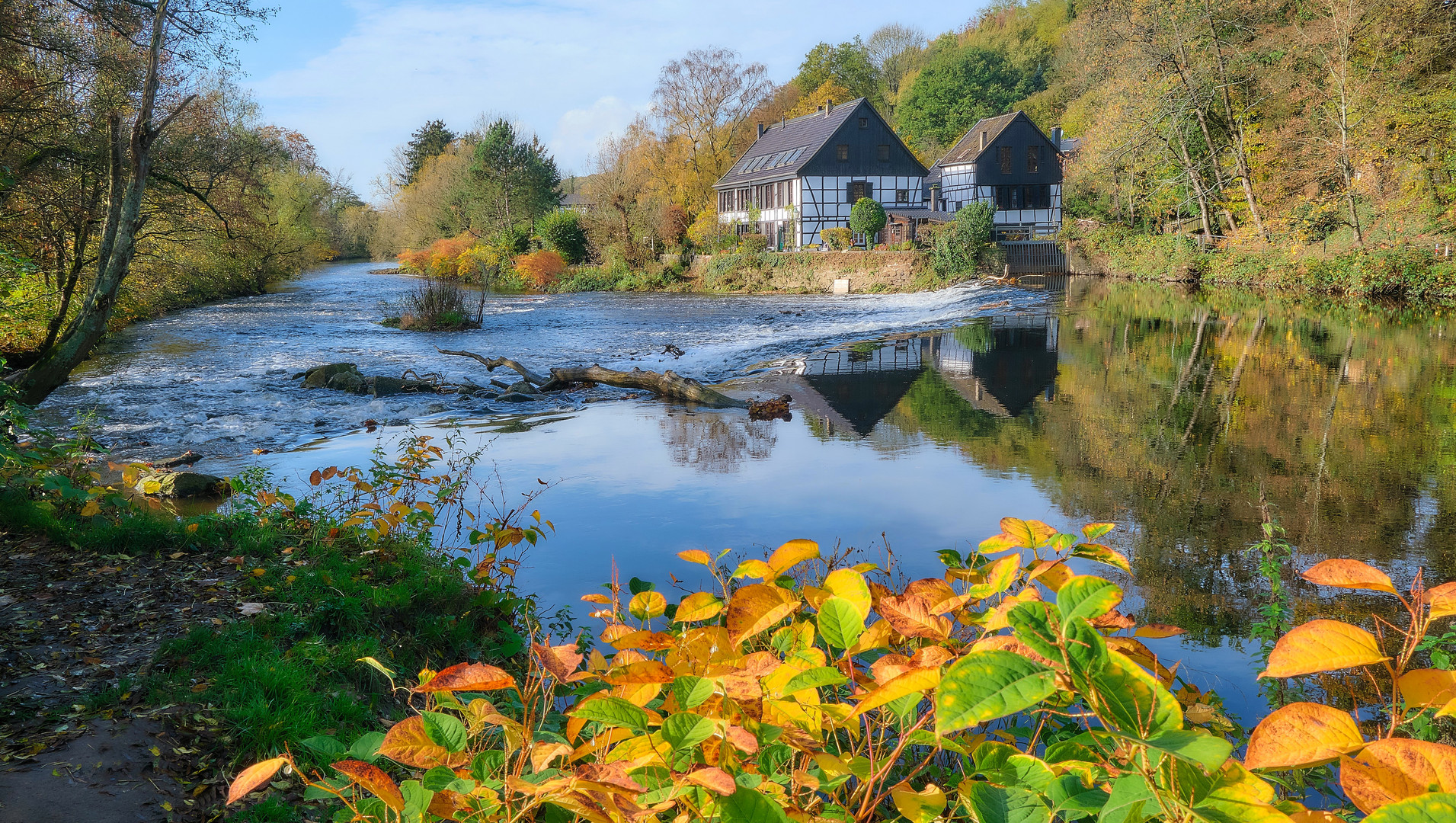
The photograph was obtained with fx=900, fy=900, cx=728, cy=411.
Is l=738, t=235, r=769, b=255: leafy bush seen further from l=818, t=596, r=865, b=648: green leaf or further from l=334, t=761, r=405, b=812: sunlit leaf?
l=334, t=761, r=405, b=812: sunlit leaf

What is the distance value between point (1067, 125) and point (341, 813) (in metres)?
67.0

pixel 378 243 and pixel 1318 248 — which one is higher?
pixel 378 243

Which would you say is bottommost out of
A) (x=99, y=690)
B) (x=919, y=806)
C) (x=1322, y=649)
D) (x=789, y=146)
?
(x=99, y=690)

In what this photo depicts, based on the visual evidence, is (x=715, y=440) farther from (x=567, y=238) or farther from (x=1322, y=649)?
(x=567, y=238)

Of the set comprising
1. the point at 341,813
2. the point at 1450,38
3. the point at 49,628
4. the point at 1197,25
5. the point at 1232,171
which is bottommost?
the point at 49,628

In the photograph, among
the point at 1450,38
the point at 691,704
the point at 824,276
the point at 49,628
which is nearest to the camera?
the point at 691,704

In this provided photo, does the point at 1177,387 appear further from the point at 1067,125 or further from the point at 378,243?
the point at 378,243

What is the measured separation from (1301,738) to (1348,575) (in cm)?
34

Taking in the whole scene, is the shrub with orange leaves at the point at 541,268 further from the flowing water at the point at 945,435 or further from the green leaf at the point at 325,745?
the green leaf at the point at 325,745

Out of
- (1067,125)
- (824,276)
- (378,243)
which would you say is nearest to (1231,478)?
(824,276)

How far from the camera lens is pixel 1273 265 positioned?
30531 millimetres

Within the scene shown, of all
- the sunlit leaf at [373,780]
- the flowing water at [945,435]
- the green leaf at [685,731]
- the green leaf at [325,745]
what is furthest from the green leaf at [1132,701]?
the flowing water at [945,435]

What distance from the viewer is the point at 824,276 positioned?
4097cm

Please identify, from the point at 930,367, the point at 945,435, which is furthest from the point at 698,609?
the point at 930,367
